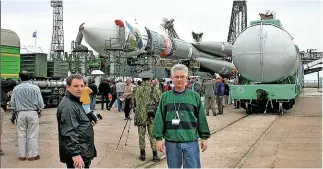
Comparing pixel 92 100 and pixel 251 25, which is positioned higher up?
pixel 251 25

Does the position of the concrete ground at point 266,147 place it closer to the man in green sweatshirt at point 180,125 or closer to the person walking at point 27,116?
the person walking at point 27,116

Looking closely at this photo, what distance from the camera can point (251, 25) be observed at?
16219 millimetres

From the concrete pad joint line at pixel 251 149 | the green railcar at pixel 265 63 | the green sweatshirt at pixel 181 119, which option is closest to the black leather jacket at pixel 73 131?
the green sweatshirt at pixel 181 119

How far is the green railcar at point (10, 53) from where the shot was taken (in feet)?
51.8

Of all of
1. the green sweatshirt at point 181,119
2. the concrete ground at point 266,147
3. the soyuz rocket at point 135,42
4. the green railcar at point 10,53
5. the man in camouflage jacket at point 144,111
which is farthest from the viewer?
the soyuz rocket at point 135,42

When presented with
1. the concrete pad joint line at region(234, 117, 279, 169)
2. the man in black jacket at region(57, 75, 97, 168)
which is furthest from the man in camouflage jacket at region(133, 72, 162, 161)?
the man in black jacket at region(57, 75, 97, 168)

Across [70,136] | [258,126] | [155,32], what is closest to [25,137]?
[70,136]

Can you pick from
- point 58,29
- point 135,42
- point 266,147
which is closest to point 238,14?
point 58,29

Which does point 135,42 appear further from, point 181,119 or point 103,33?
point 181,119

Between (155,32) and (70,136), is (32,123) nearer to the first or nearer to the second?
(70,136)

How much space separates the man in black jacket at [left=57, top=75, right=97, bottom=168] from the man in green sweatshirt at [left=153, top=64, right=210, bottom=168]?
732 mm

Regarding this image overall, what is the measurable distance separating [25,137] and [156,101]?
2.38m

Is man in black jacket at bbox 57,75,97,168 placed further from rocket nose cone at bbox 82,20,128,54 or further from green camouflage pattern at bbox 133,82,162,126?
rocket nose cone at bbox 82,20,128,54

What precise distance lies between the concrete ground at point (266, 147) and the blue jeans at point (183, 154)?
7.73ft
